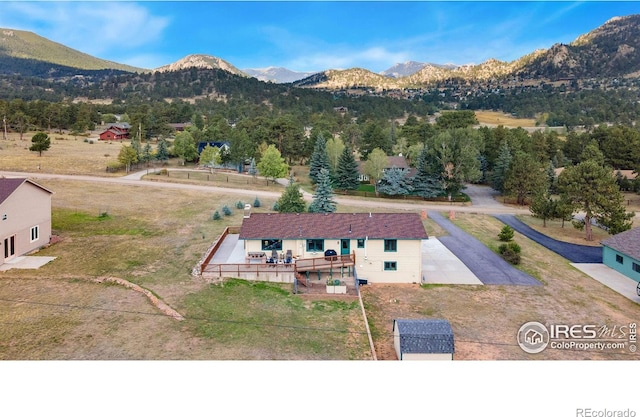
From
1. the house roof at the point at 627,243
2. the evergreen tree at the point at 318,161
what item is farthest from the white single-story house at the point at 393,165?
the house roof at the point at 627,243

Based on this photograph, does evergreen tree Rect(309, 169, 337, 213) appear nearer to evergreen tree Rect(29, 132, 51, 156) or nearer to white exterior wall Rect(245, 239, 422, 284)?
white exterior wall Rect(245, 239, 422, 284)

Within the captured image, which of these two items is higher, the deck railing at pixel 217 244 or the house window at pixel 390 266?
the deck railing at pixel 217 244

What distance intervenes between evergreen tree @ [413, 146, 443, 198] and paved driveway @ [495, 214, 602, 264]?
47.6 ft

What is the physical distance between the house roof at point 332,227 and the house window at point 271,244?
36cm

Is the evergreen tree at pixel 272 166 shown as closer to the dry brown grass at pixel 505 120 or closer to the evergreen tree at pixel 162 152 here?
the evergreen tree at pixel 162 152

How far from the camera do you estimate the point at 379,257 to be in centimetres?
2508

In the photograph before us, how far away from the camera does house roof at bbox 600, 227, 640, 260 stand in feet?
89.7

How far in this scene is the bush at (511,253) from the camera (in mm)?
29016

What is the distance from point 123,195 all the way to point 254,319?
3351 cm

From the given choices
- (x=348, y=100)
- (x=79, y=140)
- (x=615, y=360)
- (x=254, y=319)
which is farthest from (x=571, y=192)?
(x=348, y=100)

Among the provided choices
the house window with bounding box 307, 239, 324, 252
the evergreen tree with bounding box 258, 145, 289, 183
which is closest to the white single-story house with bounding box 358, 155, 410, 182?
the evergreen tree with bounding box 258, 145, 289, 183

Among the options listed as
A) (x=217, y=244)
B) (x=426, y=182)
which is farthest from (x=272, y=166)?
(x=217, y=244)

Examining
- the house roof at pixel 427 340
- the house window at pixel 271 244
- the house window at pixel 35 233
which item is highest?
the house window at pixel 35 233
